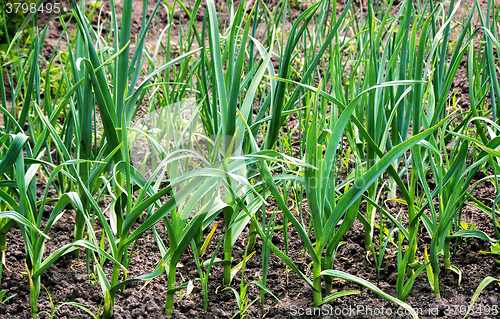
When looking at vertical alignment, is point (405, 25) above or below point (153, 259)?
above

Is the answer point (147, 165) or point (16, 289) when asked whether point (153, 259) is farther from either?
point (147, 165)

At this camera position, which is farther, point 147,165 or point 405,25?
point 147,165

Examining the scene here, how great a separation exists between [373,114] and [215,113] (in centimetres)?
46

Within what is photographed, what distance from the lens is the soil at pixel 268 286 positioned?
3.68 feet

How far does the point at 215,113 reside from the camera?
1179 millimetres

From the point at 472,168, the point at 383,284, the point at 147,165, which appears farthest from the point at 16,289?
the point at 472,168

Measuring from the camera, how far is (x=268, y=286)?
124 cm

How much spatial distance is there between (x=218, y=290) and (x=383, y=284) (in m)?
0.45

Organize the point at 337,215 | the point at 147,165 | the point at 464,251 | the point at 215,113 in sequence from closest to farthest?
1. the point at 337,215
2. the point at 215,113
3. the point at 464,251
4. the point at 147,165

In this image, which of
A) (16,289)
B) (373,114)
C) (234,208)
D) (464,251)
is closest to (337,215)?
(234,208)

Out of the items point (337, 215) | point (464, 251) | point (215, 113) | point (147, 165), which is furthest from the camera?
point (147, 165)

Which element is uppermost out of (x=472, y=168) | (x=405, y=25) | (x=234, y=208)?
(x=405, y=25)

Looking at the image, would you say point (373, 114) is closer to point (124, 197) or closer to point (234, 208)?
point (234, 208)

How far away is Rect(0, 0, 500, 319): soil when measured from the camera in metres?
1.12
